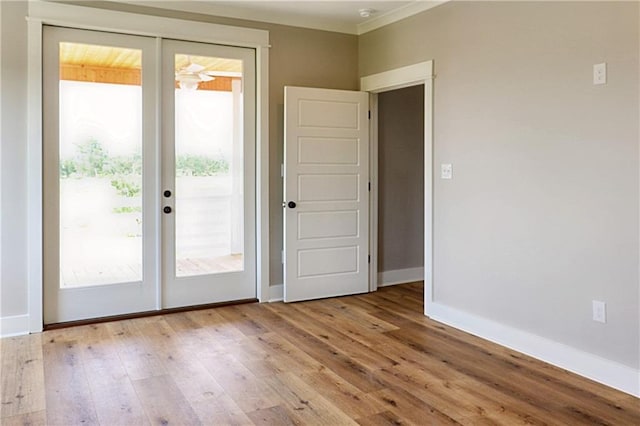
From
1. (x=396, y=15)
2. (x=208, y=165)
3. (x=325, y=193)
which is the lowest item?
(x=325, y=193)

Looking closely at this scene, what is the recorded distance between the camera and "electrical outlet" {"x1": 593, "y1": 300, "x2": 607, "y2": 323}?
309cm

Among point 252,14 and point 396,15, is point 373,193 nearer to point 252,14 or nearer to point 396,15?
point 396,15

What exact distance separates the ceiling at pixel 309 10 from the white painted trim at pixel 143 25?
116 millimetres

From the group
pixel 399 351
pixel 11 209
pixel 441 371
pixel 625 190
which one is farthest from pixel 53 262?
pixel 625 190

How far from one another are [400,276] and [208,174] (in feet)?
7.71

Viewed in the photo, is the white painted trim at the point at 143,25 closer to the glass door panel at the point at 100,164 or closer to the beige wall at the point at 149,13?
the beige wall at the point at 149,13

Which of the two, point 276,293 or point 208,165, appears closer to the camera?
point 208,165

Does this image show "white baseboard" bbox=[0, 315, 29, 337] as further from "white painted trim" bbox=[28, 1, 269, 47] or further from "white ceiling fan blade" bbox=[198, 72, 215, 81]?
"white ceiling fan blade" bbox=[198, 72, 215, 81]

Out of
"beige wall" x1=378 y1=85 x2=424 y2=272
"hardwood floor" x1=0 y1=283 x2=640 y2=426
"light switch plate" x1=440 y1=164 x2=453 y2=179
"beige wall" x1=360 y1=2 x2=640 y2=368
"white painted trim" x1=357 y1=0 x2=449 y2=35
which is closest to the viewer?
"hardwood floor" x1=0 y1=283 x2=640 y2=426

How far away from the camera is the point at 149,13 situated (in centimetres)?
435

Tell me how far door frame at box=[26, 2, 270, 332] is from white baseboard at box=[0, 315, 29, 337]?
0.13 feet

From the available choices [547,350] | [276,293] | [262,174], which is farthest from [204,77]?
[547,350]

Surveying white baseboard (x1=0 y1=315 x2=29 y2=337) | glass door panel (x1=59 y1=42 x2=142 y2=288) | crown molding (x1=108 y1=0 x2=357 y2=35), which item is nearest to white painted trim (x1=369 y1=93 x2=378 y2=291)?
crown molding (x1=108 y1=0 x2=357 y2=35)

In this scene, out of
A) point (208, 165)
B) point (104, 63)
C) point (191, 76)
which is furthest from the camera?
point (208, 165)
